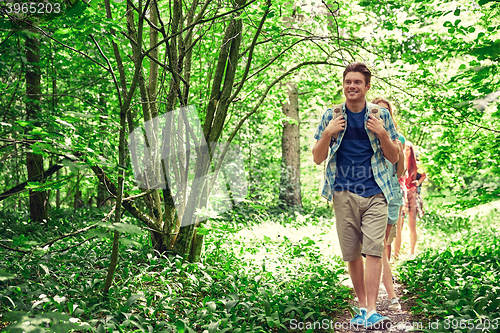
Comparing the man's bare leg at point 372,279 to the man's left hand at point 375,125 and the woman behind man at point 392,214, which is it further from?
the man's left hand at point 375,125

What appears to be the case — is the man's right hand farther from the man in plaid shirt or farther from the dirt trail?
the dirt trail

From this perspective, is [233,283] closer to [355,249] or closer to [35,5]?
[355,249]

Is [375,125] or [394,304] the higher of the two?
[375,125]

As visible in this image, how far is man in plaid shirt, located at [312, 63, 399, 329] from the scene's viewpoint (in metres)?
3.15

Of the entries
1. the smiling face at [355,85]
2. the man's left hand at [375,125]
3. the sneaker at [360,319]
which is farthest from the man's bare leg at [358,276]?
the smiling face at [355,85]

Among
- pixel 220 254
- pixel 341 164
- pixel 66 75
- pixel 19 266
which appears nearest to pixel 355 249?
pixel 341 164

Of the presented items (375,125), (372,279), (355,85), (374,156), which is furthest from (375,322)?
(355,85)

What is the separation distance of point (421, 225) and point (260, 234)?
217 inches

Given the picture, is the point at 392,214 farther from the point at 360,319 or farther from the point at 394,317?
the point at 360,319

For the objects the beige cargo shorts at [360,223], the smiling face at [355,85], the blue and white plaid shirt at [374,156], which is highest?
the smiling face at [355,85]

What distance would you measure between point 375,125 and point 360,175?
46 centimetres

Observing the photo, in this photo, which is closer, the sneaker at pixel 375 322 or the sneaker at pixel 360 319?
the sneaker at pixel 375 322

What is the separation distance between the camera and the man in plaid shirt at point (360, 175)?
10.3 feet

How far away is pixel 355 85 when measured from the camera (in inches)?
126
